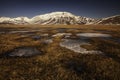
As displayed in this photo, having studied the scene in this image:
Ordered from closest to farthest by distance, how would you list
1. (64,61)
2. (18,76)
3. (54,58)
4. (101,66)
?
(18,76)
(101,66)
(64,61)
(54,58)

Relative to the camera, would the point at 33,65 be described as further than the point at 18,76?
Yes

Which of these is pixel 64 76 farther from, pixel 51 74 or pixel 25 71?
pixel 25 71

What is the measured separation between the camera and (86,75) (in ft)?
36.2

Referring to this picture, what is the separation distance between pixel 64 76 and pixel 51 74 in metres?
1.05

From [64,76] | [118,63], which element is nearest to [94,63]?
[118,63]

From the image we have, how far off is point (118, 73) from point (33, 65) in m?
7.33

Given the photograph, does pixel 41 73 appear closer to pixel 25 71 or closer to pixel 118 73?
pixel 25 71

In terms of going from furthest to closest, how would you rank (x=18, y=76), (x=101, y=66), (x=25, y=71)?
(x=101, y=66), (x=25, y=71), (x=18, y=76)

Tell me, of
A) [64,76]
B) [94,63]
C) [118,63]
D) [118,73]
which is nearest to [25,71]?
[64,76]

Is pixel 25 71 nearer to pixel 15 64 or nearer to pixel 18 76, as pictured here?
pixel 18 76

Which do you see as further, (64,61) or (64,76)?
(64,61)

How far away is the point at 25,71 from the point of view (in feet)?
38.3

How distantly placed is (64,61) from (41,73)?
11.2 feet

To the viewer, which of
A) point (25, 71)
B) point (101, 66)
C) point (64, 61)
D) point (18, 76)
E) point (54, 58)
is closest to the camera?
point (18, 76)
